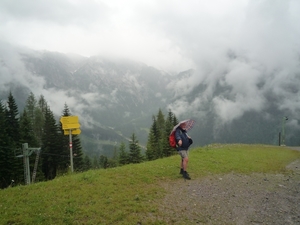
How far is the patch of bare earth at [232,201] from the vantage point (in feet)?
24.0

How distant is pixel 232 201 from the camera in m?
8.86

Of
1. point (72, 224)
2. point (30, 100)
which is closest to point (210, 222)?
point (72, 224)

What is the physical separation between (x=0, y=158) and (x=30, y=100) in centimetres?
3545

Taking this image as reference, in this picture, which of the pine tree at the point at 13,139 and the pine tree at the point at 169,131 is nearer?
the pine tree at the point at 13,139

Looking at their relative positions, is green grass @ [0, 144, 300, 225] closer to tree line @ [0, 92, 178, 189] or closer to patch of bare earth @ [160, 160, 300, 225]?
patch of bare earth @ [160, 160, 300, 225]

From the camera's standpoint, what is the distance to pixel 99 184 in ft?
31.7

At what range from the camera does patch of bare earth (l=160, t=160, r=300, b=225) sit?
732 centimetres

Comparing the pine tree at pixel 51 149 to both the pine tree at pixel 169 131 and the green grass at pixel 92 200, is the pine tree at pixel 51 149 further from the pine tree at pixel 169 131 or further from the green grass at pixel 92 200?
the green grass at pixel 92 200

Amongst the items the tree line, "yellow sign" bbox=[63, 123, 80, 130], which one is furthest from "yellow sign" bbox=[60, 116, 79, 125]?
the tree line

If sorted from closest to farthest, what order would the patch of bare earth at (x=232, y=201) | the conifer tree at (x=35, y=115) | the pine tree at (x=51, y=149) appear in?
1. the patch of bare earth at (x=232, y=201)
2. the pine tree at (x=51, y=149)
3. the conifer tree at (x=35, y=115)

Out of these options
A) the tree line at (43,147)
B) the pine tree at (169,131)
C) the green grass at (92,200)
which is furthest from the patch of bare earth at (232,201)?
the pine tree at (169,131)

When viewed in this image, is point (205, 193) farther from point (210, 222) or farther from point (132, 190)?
point (132, 190)

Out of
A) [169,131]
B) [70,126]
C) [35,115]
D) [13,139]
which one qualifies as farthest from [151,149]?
[70,126]

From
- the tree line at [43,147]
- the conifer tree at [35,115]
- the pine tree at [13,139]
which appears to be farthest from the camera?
the conifer tree at [35,115]
